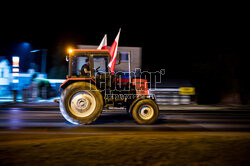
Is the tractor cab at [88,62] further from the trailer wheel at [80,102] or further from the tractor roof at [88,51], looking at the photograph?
the trailer wheel at [80,102]

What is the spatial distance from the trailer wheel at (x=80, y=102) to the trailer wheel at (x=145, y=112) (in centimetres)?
115

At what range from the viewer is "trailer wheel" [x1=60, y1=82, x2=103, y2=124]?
6.75m

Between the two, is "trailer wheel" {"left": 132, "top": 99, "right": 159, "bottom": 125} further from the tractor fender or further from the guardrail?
the guardrail

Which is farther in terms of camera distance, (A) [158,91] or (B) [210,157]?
(A) [158,91]

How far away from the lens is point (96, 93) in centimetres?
678

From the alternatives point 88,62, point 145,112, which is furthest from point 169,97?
point 88,62

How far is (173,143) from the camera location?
4.34 m

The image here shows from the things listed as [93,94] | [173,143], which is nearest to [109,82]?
[93,94]

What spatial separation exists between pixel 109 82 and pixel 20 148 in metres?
3.67

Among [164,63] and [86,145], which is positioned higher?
[164,63]

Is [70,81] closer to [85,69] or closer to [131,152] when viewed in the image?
[85,69]

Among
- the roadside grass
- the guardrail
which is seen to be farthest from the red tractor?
the guardrail

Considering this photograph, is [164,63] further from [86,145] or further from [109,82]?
[86,145]

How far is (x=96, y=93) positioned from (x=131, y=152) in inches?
130
